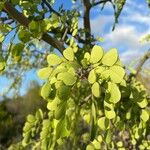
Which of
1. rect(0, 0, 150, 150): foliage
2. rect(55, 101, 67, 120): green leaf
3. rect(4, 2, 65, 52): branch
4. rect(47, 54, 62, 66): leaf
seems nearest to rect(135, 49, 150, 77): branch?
rect(0, 0, 150, 150): foliage

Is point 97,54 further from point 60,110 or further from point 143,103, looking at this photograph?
point 143,103

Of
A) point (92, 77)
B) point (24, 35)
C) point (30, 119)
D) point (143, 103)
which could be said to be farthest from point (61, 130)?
point (30, 119)

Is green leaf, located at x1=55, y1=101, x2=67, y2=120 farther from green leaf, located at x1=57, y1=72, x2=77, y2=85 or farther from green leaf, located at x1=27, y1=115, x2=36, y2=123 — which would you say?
green leaf, located at x1=27, y1=115, x2=36, y2=123

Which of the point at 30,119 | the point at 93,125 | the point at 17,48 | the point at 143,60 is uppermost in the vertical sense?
the point at 143,60

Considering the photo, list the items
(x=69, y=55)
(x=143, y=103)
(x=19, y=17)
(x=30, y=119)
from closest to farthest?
(x=69, y=55)
(x=19, y=17)
(x=143, y=103)
(x=30, y=119)

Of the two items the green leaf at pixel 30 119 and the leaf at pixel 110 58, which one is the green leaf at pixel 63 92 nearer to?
the leaf at pixel 110 58

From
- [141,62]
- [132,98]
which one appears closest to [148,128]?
[132,98]

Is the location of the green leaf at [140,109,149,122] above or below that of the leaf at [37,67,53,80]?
above

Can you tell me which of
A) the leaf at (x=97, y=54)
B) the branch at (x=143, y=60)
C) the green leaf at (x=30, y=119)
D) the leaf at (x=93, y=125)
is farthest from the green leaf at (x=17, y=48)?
the branch at (x=143, y=60)
